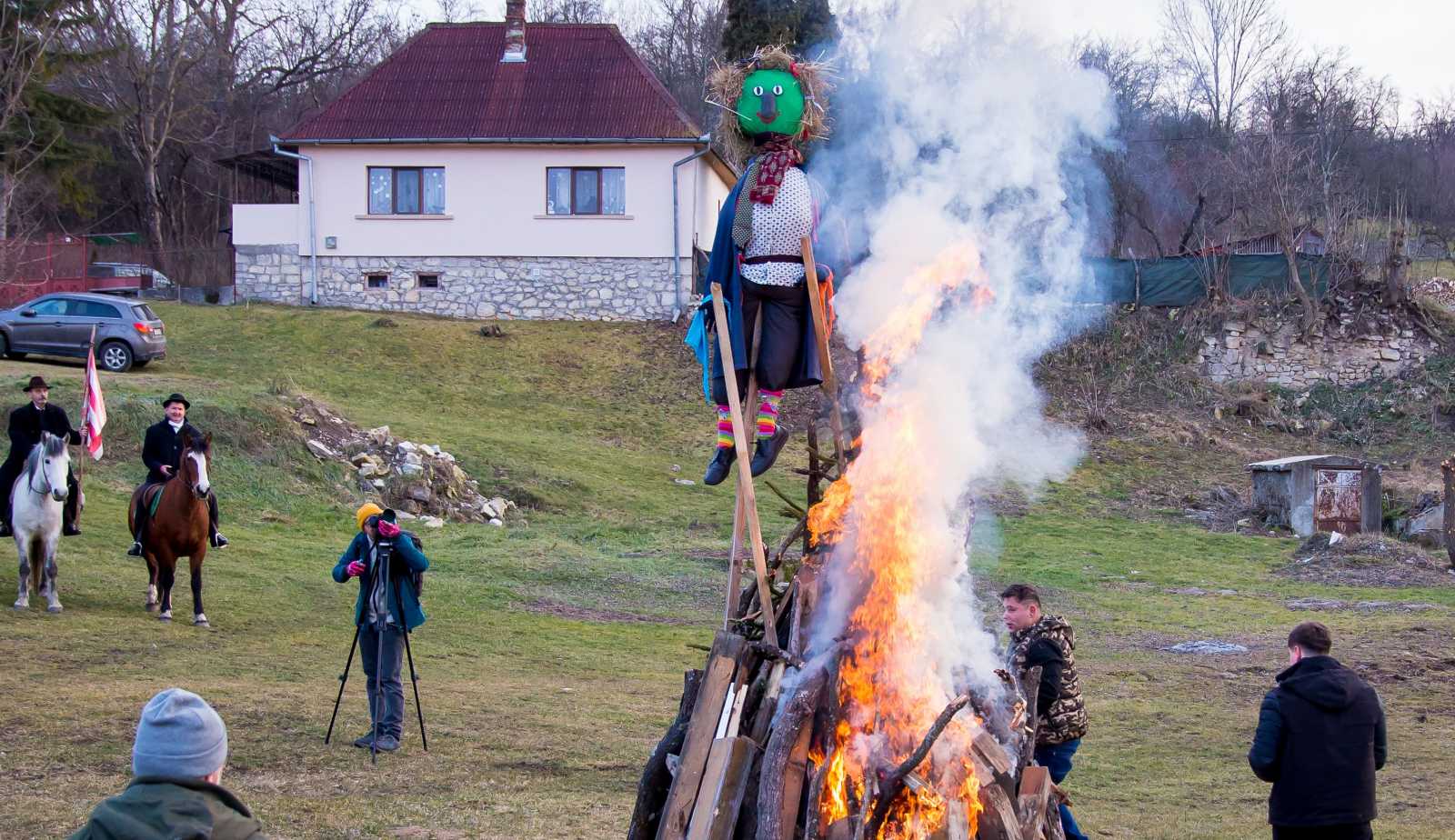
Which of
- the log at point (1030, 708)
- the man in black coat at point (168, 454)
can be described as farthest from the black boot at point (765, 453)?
the man in black coat at point (168, 454)

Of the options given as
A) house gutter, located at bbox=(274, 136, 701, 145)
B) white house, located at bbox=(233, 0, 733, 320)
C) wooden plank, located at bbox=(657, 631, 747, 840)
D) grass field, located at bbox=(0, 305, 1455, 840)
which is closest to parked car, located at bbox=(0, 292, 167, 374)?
grass field, located at bbox=(0, 305, 1455, 840)

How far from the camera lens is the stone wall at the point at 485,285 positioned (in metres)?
33.9

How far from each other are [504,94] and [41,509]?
24.0 meters

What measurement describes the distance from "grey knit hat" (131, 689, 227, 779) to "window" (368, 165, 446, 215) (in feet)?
104

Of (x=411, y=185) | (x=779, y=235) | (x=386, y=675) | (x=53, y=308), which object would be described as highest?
(x=411, y=185)

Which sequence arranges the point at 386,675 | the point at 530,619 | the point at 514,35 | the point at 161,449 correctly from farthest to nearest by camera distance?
the point at 514,35 → the point at 530,619 → the point at 161,449 → the point at 386,675

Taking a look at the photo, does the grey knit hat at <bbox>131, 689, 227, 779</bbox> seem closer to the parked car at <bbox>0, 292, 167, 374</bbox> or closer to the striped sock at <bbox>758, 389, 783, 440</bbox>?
the striped sock at <bbox>758, 389, 783, 440</bbox>

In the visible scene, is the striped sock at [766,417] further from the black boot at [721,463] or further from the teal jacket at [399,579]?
the teal jacket at [399,579]

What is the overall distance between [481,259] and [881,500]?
29.4 m

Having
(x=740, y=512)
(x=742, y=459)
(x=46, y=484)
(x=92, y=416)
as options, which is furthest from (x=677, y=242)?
(x=742, y=459)

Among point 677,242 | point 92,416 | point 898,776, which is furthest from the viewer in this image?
point 677,242

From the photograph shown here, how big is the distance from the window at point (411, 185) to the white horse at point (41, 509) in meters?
21.8

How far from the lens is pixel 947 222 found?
6.05 meters

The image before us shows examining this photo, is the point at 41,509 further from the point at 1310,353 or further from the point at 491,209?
the point at 1310,353
